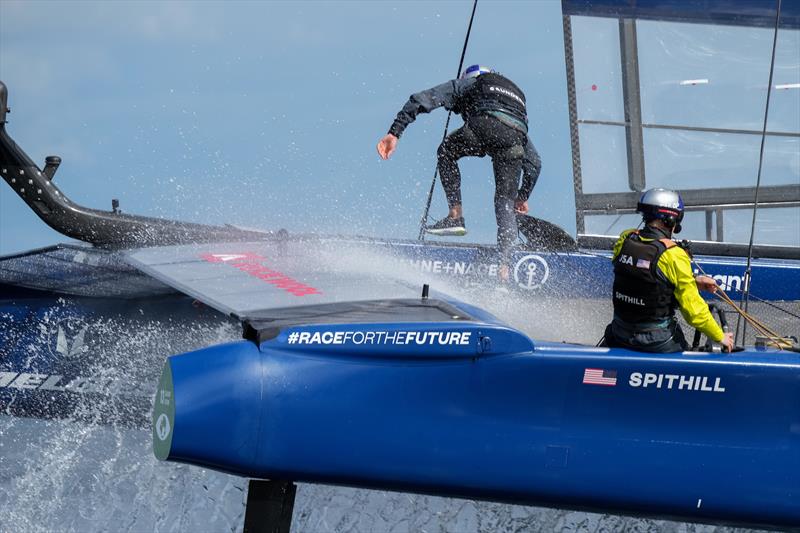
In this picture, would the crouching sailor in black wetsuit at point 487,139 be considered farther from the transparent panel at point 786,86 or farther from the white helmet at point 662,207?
the white helmet at point 662,207

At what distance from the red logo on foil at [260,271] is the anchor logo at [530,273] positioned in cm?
147

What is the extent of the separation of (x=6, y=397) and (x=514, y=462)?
10.7 ft

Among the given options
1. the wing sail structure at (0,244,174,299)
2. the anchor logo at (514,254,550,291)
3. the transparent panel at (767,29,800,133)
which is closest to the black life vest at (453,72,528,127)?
the anchor logo at (514,254,550,291)

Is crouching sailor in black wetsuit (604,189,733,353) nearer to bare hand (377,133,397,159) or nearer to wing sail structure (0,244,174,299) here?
bare hand (377,133,397,159)

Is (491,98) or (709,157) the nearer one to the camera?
(491,98)

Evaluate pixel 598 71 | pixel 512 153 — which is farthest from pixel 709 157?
pixel 512 153

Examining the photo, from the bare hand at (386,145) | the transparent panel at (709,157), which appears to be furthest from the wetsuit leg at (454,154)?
the transparent panel at (709,157)

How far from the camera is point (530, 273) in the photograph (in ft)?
20.5

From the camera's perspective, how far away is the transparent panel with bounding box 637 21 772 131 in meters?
6.65

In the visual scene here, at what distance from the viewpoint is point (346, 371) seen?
3.99 meters

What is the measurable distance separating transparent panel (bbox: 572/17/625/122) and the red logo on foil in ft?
7.27

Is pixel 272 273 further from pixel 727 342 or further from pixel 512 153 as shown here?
pixel 727 342

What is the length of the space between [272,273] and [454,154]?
5.22 ft

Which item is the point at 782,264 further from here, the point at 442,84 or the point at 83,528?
the point at 83,528
